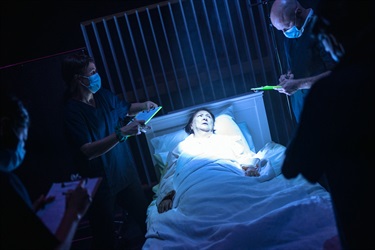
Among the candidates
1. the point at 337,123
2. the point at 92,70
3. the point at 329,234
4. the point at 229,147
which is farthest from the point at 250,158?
the point at 337,123

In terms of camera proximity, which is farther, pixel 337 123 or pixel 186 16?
pixel 186 16

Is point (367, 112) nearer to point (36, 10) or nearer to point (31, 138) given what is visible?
point (31, 138)

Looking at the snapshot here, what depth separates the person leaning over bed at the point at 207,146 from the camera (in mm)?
2716

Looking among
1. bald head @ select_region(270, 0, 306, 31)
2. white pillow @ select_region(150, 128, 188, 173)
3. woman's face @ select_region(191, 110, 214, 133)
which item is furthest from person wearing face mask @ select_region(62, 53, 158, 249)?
bald head @ select_region(270, 0, 306, 31)

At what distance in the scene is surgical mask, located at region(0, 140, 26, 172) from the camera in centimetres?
101

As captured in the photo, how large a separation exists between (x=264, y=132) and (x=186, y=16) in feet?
5.10

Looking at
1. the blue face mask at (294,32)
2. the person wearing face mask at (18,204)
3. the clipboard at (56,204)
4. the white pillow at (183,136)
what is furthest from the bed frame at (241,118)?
the person wearing face mask at (18,204)

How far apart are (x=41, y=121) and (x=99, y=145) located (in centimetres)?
42

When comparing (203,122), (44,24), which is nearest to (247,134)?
(203,122)

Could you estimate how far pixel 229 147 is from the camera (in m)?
2.96

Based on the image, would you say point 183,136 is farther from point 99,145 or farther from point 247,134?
point 99,145

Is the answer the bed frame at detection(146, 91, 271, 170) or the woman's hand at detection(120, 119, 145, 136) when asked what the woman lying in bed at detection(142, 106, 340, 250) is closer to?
the bed frame at detection(146, 91, 271, 170)

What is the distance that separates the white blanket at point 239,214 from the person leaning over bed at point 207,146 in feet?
0.43

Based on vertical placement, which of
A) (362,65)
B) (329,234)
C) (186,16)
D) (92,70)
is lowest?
(329,234)
